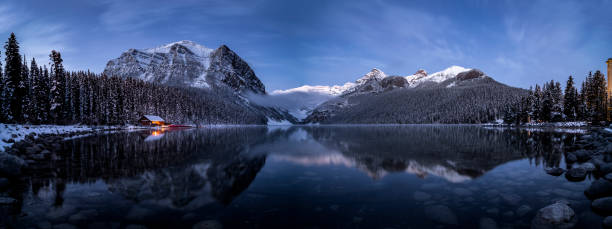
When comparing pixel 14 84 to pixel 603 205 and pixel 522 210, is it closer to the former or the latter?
pixel 522 210

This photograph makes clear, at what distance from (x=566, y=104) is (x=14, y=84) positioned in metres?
146

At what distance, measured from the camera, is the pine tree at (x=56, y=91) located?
66.6 metres

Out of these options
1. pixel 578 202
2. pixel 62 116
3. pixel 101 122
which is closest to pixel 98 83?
pixel 101 122

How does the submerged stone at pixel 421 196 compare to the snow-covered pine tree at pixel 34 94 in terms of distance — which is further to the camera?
the snow-covered pine tree at pixel 34 94

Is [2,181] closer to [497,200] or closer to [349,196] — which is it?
[349,196]

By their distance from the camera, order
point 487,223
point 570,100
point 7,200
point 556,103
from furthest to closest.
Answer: point 556,103 → point 570,100 → point 7,200 → point 487,223

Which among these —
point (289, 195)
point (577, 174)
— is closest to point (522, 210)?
point (577, 174)

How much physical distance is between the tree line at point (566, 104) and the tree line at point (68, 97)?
126 metres

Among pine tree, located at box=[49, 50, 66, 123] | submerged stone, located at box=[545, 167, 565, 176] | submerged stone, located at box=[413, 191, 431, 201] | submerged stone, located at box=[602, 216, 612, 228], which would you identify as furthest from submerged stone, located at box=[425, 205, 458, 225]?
pine tree, located at box=[49, 50, 66, 123]

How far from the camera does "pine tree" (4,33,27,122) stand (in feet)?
175

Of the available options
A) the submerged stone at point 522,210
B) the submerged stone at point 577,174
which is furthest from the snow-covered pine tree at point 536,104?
the submerged stone at point 522,210

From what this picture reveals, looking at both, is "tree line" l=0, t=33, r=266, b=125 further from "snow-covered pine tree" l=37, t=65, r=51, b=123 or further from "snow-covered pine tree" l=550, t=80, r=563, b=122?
"snow-covered pine tree" l=550, t=80, r=563, b=122

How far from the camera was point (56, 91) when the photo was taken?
66.6 metres

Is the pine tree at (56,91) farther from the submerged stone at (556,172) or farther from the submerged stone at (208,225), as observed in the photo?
the submerged stone at (556,172)
